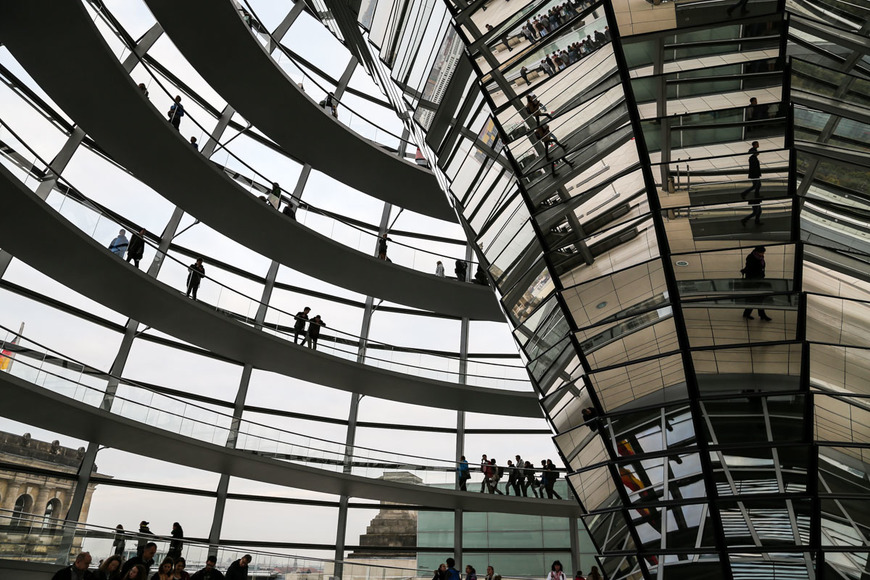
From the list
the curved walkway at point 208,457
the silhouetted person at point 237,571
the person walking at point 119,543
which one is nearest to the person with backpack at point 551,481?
the curved walkway at point 208,457

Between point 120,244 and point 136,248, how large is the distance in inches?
20.2

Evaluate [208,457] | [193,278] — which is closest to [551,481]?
[208,457]

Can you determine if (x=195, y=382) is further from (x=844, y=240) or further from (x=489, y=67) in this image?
(x=844, y=240)

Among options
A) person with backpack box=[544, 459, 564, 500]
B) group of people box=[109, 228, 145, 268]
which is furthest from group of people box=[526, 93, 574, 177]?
person with backpack box=[544, 459, 564, 500]

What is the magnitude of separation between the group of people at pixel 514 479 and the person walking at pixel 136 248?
11901 millimetres

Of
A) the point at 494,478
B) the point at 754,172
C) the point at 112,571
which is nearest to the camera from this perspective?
the point at 754,172

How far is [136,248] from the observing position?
59.9ft

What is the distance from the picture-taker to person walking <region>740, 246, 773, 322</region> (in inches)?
325

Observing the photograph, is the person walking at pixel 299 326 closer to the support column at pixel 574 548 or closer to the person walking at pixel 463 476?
the person walking at pixel 463 476

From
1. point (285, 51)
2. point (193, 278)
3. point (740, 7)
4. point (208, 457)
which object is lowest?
point (208, 457)

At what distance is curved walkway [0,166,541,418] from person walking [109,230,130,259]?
1.13m

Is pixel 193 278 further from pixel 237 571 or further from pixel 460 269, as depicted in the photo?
pixel 237 571

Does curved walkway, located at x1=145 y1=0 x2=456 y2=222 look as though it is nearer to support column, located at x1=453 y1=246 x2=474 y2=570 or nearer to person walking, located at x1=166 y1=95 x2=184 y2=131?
person walking, located at x1=166 y1=95 x2=184 y2=131

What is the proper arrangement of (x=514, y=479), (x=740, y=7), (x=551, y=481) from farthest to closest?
(x=551, y=481) → (x=514, y=479) → (x=740, y=7)
